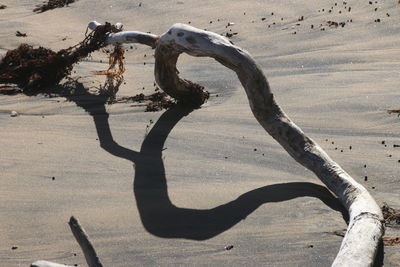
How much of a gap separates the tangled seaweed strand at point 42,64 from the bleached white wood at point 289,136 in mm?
1564

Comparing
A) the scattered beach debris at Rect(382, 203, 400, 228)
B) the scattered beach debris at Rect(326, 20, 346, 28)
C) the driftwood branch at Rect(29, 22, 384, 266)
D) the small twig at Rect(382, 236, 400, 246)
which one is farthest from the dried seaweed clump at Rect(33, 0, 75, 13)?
the small twig at Rect(382, 236, 400, 246)

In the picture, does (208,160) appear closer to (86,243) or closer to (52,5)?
(86,243)

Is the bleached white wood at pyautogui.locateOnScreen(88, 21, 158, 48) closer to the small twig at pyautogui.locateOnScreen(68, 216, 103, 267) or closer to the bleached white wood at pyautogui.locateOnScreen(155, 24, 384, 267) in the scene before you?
the bleached white wood at pyautogui.locateOnScreen(155, 24, 384, 267)

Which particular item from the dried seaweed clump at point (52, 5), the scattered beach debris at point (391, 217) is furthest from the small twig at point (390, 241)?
the dried seaweed clump at point (52, 5)

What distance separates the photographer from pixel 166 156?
6324 millimetres

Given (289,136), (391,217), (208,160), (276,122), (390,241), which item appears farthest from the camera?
(208,160)

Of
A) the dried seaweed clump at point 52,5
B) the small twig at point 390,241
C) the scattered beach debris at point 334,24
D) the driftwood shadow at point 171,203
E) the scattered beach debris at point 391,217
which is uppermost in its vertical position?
the dried seaweed clump at point 52,5

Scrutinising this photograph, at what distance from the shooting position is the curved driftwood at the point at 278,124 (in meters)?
4.49

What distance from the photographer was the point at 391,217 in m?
5.07

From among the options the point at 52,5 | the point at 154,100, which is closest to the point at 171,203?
the point at 154,100

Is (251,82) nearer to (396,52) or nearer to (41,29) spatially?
(396,52)

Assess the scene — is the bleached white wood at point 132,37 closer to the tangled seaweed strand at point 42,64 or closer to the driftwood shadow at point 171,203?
the tangled seaweed strand at point 42,64

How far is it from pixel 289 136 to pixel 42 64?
371 centimetres

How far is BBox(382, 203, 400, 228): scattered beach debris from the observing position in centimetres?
502
